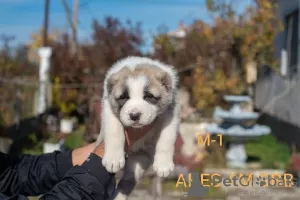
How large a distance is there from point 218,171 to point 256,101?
6012mm

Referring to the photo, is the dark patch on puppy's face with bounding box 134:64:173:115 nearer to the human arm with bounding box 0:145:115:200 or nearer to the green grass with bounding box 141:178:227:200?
the human arm with bounding box 0:145:115:200

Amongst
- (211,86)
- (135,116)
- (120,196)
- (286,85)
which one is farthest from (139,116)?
(211,86)

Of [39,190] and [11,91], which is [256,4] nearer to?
[11,91]

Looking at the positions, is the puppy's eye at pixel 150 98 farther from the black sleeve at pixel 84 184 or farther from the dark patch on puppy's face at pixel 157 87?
the black sleeve at pixel 84 184

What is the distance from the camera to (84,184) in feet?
7.15

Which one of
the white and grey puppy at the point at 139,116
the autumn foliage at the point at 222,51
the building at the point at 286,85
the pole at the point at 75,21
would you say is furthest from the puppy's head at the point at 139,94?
the pole at the point at 75,21

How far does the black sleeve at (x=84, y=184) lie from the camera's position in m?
2.16

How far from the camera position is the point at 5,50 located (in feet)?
36.0

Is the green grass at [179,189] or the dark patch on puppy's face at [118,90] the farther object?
the green grass at [179,189]

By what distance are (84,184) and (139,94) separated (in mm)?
654

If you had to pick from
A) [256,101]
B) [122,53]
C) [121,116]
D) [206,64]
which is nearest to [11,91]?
[122,53]

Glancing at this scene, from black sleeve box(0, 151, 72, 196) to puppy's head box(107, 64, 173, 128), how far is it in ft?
1.96

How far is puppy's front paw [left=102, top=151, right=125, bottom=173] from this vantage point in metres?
2.35

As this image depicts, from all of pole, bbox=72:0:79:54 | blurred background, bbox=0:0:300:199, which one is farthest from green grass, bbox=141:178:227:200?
pole, bbox=72:0:79:54
